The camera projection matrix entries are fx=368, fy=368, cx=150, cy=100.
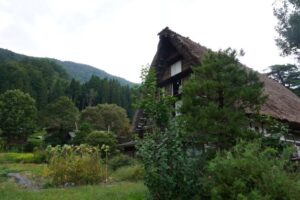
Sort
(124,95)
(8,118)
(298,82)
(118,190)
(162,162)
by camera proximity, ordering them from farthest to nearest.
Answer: (124,95), (8,118), (298,82), (118,190), (162,162)

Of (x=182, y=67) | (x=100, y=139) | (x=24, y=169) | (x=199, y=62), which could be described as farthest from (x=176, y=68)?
(x=100, y=139)

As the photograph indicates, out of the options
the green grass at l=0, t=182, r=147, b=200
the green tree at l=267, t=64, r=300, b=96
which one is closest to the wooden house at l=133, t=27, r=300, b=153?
the green grass at l=0, t=182, r=147, b=200

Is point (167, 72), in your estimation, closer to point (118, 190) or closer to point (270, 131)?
point (270, 131)

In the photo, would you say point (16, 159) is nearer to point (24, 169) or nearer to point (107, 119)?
point (24, 169)

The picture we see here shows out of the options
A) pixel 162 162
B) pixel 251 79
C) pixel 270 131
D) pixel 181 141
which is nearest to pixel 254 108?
pixel 251 79

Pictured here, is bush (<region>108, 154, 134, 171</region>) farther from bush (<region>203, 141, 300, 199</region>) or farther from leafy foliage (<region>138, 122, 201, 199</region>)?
bush (<region>203, 141, 300, 199</region>)

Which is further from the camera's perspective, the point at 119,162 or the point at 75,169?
the point at 119,162

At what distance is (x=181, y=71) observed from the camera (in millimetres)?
17875

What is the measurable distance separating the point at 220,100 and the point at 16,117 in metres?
43.4

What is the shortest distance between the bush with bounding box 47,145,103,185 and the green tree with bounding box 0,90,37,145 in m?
37.2

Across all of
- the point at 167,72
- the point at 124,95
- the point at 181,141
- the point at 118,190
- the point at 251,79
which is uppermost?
the point at 124,95

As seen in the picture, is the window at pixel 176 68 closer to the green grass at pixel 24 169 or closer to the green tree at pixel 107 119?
the green grass at pixel 24 169

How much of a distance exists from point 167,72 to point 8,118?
3537 cm

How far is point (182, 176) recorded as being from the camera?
771 cm
